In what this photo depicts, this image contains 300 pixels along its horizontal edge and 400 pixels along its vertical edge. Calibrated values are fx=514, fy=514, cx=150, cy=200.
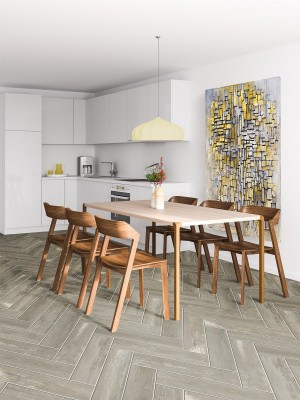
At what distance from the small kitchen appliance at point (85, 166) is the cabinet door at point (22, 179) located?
1.06 meters

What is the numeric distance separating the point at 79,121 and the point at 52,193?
57.9 inches

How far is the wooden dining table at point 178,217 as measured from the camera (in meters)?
4.23

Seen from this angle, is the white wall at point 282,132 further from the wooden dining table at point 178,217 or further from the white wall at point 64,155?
the white wall at point 64,155

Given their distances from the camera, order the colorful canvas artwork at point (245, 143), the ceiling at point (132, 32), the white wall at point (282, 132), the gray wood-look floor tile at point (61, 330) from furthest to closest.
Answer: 1. the colorful canvas artwork at point (245, 143)
2. the white wall at point (282, 132)
3. the ceiling at point (132, 32)
4. the gray wood-look floor tile at point (61, 330)

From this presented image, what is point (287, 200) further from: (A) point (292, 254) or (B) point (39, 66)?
(B) point (39, 66)

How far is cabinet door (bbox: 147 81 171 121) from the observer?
7.15 metres

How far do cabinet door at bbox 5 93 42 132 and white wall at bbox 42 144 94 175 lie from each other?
0.82 m

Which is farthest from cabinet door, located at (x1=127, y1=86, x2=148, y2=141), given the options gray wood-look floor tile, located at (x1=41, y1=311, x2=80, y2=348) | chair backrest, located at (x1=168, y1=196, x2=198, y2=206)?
gray wood-look floor tile, located at (x1=41, y1=311, x2=80, y2=348)

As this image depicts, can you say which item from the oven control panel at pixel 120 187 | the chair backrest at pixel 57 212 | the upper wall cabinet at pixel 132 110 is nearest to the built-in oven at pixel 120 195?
the oven control panel at pixel 120 187

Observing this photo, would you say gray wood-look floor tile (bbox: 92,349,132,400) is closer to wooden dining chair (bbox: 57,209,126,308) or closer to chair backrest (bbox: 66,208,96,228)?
wooden dining chair (bbox: 57,209,126,308)

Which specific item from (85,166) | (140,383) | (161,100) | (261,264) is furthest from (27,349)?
(85,166)

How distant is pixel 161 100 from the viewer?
Answer: 23.9 feet

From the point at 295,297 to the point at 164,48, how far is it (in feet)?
10.1

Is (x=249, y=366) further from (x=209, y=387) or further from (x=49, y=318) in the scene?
(x=49, y=318)
